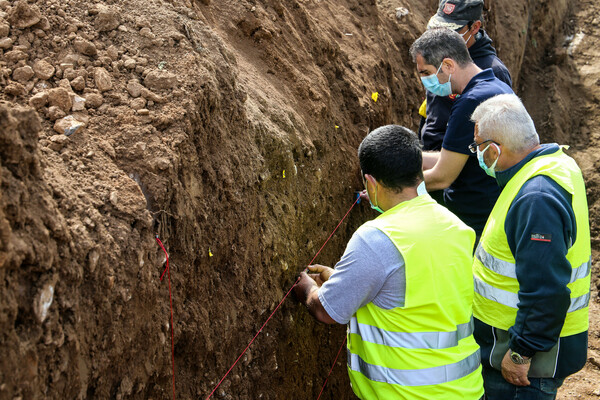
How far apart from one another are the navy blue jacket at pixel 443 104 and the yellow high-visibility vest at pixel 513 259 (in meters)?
1.31

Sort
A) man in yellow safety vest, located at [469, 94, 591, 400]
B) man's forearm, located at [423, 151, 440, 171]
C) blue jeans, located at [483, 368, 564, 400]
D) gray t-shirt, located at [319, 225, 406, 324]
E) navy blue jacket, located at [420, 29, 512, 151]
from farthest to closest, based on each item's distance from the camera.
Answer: navy blue jacket, located at [420, 29, 512, 151] → man's forearm, located at [423, 151, 440, 171] → blue jeans, located at [483, 368, 564, 400] → man in yellow safety vest, located at [469, 94, 591, 400] → gray t-shirt, located at [319, 225, 406, 324]

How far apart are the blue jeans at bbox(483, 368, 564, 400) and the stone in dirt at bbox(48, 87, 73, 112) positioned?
9.69ft

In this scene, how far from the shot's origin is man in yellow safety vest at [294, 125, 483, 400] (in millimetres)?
2693

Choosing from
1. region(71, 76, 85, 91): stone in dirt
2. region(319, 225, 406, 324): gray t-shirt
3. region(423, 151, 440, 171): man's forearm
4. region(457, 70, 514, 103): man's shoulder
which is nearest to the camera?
region(319, 225, 406, 324): gray t-shirt

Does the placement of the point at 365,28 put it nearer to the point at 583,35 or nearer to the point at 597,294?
the point at 597,294

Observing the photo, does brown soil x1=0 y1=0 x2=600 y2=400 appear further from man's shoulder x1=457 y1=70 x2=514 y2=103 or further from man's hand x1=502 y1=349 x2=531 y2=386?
man's hand x1=502 y1=349 x2=531 y2=386

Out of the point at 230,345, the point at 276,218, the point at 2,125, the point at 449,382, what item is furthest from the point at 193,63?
the point at 449,382

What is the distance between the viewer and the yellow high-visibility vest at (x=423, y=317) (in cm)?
271

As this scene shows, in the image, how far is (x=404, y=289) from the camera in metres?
2.71

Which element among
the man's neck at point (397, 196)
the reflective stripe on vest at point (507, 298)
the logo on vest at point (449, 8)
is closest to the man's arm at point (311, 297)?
the man's neck at point (397, 196)

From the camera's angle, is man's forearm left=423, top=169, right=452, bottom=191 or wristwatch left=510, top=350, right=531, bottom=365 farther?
man's forearm left=423, top=169, right=452, bottom=191

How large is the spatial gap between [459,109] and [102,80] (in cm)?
238

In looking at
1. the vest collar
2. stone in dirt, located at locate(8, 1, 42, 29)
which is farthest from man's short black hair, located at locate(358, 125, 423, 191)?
stone in dirt, located at locate(8, 1, 42, 29)

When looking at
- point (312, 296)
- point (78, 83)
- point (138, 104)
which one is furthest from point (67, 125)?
point (312, 296)
